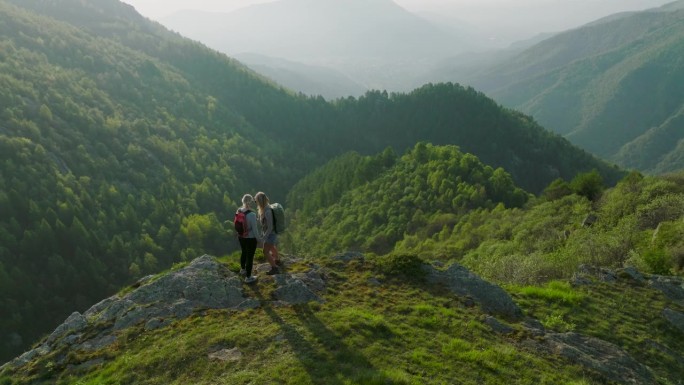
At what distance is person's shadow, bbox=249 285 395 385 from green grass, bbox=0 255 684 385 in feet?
0.11

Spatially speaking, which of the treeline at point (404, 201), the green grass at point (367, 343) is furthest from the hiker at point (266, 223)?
the treeline at point (404, 201)

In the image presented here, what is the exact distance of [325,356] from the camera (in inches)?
589

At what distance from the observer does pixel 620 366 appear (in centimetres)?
1653

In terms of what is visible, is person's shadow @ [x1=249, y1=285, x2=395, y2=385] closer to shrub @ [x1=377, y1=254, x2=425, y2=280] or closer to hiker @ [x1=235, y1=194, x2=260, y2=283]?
hiker @ [x1=235, y1=194, x2=260, y2=283]

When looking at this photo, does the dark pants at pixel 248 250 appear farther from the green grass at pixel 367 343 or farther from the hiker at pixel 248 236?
the green grass at pixel 367 343

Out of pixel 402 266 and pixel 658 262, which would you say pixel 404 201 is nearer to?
pixel 658 262

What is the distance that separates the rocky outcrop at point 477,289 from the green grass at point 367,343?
68cm

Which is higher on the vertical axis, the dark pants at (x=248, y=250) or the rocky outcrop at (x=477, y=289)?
the dark pants at (x=248, y=250)

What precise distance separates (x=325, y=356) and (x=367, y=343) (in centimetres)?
170

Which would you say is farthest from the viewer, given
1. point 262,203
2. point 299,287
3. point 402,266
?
point 402,266

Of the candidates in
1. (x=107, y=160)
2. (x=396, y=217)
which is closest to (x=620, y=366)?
(x=396, y=217)

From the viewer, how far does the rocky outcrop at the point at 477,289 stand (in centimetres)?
2011

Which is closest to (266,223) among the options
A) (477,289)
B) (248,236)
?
(248,236)

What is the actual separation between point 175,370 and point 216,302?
465 centimetres
